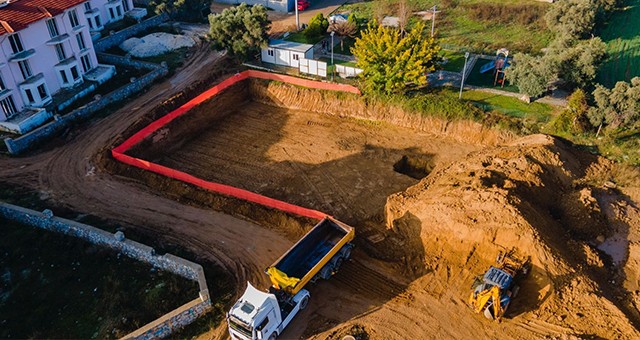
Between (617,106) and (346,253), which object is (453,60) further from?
(346,253)

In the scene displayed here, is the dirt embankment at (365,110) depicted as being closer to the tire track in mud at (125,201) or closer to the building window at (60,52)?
the tire track in mud at (125,201)

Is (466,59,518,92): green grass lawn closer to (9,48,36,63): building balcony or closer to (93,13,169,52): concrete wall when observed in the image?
(9,48,36,63): building balcony

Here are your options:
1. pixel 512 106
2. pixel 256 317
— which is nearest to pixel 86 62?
pixel 256 317

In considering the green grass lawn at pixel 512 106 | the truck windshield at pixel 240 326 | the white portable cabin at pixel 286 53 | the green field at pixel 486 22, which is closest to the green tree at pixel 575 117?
the green grass lawn at pixel 512 106

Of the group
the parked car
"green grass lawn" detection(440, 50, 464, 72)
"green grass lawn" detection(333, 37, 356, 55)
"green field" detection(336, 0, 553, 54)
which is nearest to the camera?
"green grass lawn" detection(440, 50, 464, 72)

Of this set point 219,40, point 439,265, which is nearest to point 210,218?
→ point 439,265

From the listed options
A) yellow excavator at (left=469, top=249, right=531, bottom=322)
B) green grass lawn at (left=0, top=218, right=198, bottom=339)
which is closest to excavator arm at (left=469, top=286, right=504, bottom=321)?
yellow excavator at (left=469, top=249, right=531, bottom=322)

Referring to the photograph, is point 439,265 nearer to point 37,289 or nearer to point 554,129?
point 554,129
